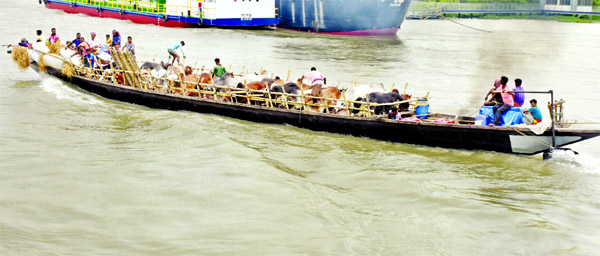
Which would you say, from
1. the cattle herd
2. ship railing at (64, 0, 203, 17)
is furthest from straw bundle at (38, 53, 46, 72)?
ship railing at (64, 0, 203, 17)

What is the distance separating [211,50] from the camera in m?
30.8

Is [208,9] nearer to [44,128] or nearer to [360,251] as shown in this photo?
[44,128]

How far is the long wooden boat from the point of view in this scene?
10.8 metres

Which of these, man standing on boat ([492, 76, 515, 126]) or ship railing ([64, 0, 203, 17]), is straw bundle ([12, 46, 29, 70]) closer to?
man standing on boat ([492, 76, 515, 126])

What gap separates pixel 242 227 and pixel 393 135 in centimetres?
503

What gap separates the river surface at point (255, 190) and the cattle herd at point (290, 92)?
719mm

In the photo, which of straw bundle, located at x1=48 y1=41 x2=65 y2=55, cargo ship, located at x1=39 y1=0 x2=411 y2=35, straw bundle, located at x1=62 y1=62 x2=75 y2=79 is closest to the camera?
straw bundle, located at x1=62 y1=62 x2=75 y2=79

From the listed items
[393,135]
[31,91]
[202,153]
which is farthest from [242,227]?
[31,91]

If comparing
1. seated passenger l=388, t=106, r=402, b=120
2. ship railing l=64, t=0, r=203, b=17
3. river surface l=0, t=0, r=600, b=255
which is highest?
ship railing l=64, t=0, r=203, b=17

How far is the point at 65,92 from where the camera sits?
17.5 m

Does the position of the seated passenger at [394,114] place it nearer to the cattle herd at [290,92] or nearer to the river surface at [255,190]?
the cattle herd at [290,92]

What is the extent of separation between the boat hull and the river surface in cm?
21

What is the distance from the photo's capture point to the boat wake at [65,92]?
650 inches

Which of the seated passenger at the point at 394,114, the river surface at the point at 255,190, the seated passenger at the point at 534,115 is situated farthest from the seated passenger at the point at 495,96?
the seated passenger at the point at 394,114
